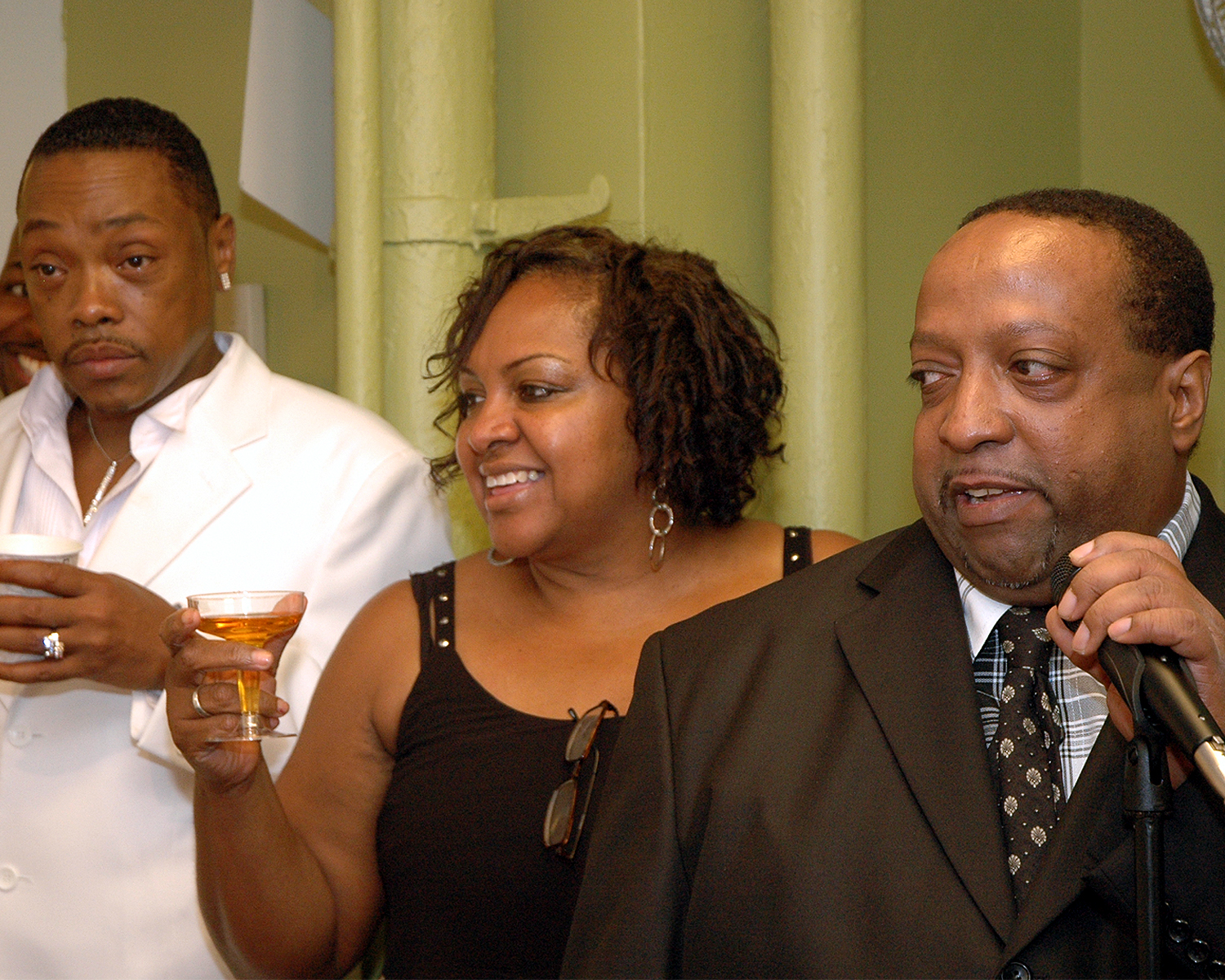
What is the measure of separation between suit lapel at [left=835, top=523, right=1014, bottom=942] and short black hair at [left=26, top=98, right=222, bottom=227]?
1.70 metres

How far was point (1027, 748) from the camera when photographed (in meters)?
1.60

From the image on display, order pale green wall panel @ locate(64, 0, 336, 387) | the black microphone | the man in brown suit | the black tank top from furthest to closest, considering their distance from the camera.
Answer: pale green wall panel @ locate(64, 0, 336, 387) < the black tank top < the man in brown suit < the black microphone

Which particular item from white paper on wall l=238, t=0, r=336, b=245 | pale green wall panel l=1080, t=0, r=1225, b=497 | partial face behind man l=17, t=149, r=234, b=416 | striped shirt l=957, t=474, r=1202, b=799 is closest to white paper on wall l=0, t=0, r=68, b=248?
white paper on wall l=238, t=0, r=336, b=245

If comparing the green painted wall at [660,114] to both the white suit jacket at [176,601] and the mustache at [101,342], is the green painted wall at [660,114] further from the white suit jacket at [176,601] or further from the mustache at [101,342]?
the mustache at [101,342]

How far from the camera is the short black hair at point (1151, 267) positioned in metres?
1.66

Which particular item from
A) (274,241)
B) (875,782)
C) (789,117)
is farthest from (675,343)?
(274,241)

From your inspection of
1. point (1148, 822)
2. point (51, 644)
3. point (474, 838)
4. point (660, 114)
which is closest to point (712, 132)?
point (660, 114)

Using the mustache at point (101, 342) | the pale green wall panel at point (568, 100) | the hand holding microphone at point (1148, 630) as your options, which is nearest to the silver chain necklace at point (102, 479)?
the mustache at point (101, 342)

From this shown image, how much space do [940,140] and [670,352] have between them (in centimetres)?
100

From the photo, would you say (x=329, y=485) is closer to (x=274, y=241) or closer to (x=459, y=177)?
(x=459, y=177)

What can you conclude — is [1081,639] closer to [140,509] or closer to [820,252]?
[820,252]

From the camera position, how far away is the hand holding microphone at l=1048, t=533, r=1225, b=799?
1126 mm

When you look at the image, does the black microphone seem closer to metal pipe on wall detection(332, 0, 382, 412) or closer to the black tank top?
the black tank top

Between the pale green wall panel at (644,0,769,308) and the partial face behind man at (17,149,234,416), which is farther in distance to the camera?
the pale green wall panel at (644,0,769,308)
